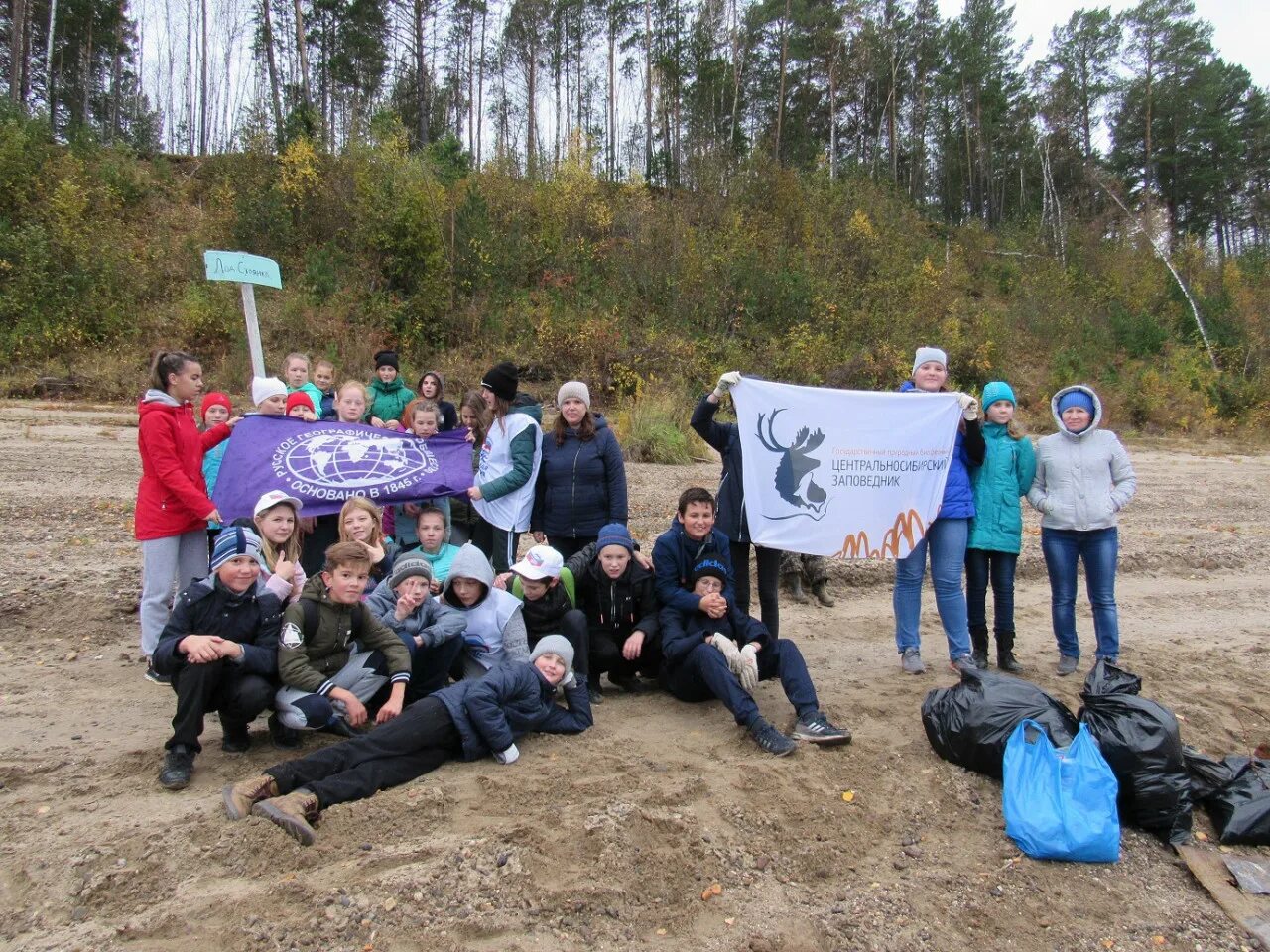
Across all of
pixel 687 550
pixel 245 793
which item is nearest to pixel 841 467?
pixel 687 550

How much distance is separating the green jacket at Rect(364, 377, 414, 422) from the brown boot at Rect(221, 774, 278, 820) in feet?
11.6

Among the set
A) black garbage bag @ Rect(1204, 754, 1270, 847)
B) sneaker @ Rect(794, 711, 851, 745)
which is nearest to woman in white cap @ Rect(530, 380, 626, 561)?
sneaker @ Rect(794, 711, 851, 745)

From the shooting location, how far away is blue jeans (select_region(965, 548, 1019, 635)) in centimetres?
547

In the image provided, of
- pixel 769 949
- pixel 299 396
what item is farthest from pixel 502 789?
pixel 299 396

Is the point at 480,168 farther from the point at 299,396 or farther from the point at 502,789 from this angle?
the point at 502,789

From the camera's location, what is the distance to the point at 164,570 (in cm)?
484

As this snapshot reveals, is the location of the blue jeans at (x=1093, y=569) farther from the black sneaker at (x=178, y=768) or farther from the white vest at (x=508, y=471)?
the black sneaker at (x=178, y=768)

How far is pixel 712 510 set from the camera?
508 cm

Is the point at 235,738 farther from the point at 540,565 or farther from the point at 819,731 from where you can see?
the point at 819,731

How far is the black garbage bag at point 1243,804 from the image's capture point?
3.86 m

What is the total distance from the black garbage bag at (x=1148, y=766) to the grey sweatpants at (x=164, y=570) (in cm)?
479

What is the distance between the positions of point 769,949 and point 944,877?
898mm

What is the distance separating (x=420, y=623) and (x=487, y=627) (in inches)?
14.0

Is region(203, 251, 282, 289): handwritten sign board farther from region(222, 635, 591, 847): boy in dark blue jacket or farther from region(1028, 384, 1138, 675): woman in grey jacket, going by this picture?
region(1028, 384, 1138, 675): woman in grey jacket
